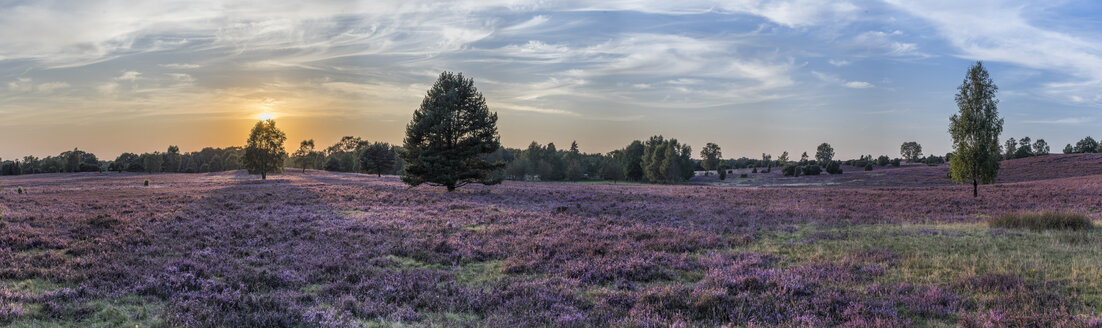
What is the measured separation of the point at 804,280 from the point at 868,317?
2.18m

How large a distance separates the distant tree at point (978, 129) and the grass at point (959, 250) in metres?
23.4

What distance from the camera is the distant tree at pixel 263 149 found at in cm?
7356

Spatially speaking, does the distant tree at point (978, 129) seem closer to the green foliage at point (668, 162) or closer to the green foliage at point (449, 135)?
the green foliage at point (449, 135)

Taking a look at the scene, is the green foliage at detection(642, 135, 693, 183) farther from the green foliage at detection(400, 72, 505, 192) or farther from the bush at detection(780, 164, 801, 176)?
the green foliage at detection(400, 72, 505, 192)

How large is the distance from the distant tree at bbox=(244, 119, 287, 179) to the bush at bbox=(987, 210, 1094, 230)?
82630mm

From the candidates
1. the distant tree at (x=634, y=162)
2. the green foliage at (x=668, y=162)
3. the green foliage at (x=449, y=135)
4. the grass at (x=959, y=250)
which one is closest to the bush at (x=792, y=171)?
the green foliage at (x=668, y=162)

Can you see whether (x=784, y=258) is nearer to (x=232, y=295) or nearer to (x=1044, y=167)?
(x=232, y=295)

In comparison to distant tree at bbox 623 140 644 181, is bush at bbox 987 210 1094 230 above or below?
below

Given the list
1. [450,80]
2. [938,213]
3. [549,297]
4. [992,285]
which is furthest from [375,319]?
[450,80]

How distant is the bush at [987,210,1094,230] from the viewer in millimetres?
16594

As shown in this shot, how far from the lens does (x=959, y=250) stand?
1238 cm

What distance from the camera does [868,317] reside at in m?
6.67

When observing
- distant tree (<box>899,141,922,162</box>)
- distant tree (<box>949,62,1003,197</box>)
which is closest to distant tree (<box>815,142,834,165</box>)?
distant tree (<box>899,141,922,162</box>)

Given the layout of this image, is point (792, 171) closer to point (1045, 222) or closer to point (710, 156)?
point (710, 156)
